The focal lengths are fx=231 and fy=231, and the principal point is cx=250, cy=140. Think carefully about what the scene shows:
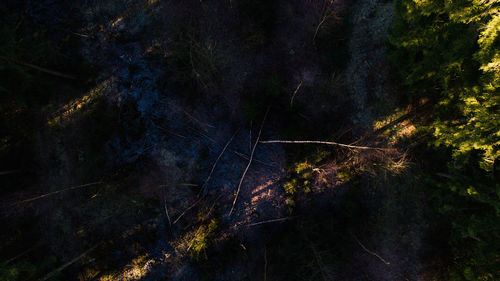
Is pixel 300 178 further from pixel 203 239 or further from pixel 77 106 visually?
pixel 77 106

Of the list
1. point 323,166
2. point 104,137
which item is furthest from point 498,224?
point 104,137

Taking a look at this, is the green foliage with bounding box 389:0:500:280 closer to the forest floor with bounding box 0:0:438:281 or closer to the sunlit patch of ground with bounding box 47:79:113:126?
the forest floor with bounding box 0:0:438:281

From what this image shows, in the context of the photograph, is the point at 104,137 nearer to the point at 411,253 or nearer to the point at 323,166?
the point at 323,166

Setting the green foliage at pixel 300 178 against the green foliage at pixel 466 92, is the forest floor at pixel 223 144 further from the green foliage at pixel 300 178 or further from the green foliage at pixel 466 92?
the green foliage at pixel 466 92

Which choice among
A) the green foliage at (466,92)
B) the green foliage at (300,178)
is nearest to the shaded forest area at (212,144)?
the green foliage at (300,178)

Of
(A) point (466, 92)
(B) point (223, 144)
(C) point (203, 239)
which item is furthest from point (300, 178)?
(A) point (466, 92)

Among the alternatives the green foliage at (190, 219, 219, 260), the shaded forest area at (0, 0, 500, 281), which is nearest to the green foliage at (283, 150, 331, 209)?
the shaded forest area at (0, 0, 500, 281)
